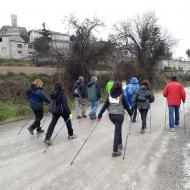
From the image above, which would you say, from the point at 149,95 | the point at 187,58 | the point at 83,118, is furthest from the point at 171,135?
the point at 187,58

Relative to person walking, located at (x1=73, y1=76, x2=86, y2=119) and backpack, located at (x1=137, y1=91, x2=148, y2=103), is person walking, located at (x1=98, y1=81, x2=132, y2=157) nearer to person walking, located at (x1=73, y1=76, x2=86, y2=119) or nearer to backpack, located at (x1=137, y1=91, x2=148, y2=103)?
backpack, located at (x1=137, y1=91, x2=148, y2=103)

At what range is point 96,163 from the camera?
8.22 metres

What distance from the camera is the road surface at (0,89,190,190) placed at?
676 cm

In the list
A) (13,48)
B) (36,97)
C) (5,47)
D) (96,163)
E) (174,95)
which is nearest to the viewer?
(96,163)

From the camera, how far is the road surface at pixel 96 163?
6758 millimetres

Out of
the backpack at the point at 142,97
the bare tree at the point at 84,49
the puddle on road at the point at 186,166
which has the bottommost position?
the puddle on road at the point at 186,166

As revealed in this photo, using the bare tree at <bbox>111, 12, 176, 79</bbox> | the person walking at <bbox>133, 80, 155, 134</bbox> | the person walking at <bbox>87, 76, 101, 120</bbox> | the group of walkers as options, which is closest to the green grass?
the group of walkers

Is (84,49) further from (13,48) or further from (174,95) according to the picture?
(13,48)

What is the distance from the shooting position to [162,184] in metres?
6.75

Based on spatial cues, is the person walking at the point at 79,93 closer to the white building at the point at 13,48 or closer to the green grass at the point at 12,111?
the green grass at the point at 12,111

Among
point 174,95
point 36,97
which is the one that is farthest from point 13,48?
point 36,97

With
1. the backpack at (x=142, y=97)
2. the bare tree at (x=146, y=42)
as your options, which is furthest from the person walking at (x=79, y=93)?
the bare tree at (x=146, y=42)

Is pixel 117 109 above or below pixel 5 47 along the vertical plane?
below

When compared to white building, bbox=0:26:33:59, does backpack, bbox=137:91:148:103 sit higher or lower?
lower
